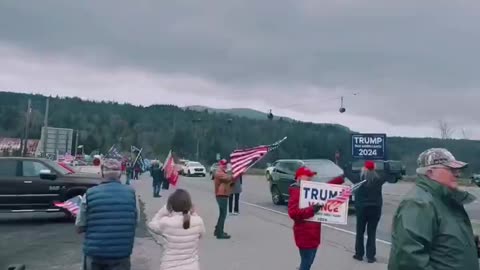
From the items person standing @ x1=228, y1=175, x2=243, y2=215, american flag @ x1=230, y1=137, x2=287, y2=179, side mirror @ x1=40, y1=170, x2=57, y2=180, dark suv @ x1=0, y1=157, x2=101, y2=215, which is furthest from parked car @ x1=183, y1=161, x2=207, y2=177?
american flag @ x1=230, y1=137, x2=287, y2=179

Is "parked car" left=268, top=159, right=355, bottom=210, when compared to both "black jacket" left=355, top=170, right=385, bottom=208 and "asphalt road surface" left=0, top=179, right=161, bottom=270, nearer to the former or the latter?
"asphalt road surface" left=0, top=179, right=161, bottom=270

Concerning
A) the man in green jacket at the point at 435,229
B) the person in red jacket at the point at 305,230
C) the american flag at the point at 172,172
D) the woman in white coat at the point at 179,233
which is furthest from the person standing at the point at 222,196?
the man in green jacket at the point at 435,229

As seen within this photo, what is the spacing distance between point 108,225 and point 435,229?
2970mm

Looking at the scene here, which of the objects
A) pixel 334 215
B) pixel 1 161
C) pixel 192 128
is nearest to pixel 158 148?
pixel 192 128

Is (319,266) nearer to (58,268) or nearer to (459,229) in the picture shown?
(58,268)

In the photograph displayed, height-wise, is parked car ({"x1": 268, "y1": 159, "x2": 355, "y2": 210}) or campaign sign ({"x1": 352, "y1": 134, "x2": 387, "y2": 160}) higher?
campaign sign ({"x1": 352, "y1": 134, "x2": 387, "y2": 160})

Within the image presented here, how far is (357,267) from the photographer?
31.1ft

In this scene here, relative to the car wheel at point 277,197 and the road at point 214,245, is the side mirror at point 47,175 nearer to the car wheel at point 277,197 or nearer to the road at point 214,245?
the road at point 214,245

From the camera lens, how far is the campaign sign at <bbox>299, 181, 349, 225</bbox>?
7.36 m

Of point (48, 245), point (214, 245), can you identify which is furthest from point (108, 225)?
point (48, 245)

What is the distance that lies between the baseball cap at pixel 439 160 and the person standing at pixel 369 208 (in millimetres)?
6099

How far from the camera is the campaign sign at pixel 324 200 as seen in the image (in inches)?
290

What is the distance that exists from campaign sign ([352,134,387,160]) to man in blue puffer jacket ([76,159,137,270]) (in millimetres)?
14430

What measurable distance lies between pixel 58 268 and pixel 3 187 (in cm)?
655
